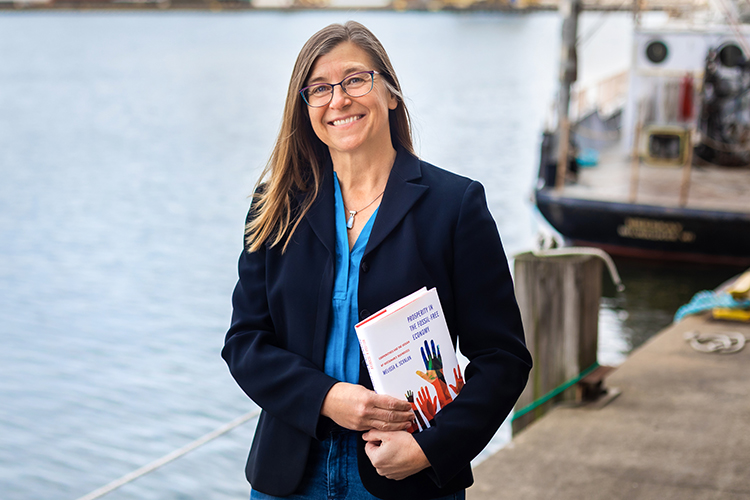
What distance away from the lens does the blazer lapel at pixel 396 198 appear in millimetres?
1733

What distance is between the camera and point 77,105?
34.5 m

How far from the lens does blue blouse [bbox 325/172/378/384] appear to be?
176 centimetres

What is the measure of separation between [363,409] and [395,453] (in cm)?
11

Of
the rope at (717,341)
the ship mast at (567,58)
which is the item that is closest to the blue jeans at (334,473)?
the rope at (717,341)

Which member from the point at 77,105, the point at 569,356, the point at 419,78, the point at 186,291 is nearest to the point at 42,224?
the point at 186,291

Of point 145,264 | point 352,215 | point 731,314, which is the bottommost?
point 145,264

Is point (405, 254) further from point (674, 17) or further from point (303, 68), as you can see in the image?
point (674, 17)

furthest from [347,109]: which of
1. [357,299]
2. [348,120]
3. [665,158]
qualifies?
[665,158]

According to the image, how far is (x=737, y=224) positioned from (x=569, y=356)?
7.02 metres

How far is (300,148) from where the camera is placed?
1903mm

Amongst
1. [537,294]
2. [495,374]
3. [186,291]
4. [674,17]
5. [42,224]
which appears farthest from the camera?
[674,17]

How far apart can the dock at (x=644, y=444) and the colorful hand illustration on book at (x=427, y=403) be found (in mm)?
1727

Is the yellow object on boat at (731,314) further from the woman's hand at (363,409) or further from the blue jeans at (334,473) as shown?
the woman's hand at (363,409)

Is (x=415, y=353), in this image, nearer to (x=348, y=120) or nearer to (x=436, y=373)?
(x=436, y=373)
